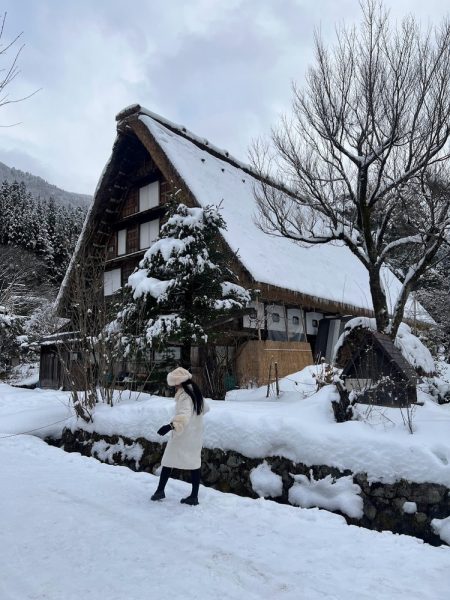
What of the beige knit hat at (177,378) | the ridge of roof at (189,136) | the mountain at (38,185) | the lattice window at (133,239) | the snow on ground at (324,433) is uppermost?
the mountain at (38,185)

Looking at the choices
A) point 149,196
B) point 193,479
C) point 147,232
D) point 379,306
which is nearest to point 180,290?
point 379,306

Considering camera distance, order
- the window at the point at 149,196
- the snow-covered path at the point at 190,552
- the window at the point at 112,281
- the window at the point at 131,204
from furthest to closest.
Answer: the window at the point at 112,281, the window at the point at 131,204, the window at the point at 149,196, the snow-covered path at the point at 190,552

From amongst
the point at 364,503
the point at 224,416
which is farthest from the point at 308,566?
the point at 224,416

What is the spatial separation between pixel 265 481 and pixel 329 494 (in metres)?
0.79

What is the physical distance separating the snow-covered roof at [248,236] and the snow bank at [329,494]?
23.3ft

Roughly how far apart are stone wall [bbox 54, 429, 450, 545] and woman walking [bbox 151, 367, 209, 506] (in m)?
1.04

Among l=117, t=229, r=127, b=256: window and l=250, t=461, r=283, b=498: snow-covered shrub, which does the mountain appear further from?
l=250, t=461, r=283, b=498: snow-covered shrub

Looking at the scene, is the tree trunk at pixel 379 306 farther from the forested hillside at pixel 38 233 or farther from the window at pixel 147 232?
the forested hillside at pixel 38 233

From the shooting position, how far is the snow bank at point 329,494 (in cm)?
455

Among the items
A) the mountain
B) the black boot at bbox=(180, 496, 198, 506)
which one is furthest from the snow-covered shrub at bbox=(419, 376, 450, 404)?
the mountain

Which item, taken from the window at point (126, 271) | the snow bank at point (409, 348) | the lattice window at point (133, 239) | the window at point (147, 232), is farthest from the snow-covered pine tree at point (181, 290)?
the window at point (126, 271)

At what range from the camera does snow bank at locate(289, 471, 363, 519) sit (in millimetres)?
4551

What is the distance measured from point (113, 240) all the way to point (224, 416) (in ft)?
41.7

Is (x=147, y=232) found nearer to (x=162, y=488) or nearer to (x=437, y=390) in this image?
(x=437, y=390)
